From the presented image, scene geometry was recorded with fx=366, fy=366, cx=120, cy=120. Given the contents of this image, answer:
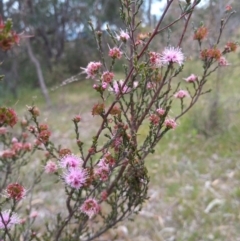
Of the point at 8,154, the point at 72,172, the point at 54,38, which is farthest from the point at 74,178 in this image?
the point at 54,38

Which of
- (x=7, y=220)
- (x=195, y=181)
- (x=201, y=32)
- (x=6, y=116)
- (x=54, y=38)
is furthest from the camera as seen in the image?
(x=54, y=38)

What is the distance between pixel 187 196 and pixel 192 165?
Result: 0.66m

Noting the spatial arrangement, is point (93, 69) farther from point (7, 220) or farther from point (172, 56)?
point (7, 220)

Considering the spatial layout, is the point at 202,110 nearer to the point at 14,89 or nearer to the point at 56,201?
the point at 56,201

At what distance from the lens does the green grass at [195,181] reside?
129 inches

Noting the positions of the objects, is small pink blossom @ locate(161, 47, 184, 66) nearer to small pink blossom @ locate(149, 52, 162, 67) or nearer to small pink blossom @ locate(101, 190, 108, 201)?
small pink blossom @ locate(149, 52, 162, 67)

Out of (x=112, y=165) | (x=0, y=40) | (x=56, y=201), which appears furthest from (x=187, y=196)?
(x=0, y=40)

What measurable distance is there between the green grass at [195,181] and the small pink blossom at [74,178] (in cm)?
217

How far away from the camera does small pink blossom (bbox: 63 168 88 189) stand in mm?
1201

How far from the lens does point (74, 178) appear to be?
3.96ft

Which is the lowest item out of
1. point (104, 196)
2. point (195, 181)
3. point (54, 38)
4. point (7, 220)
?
point (7, 220)

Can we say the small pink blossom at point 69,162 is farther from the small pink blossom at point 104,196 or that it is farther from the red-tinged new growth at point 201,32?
the red-tinged new growth at point 201,32

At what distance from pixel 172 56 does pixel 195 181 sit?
291 cm

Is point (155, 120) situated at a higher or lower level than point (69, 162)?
higher
